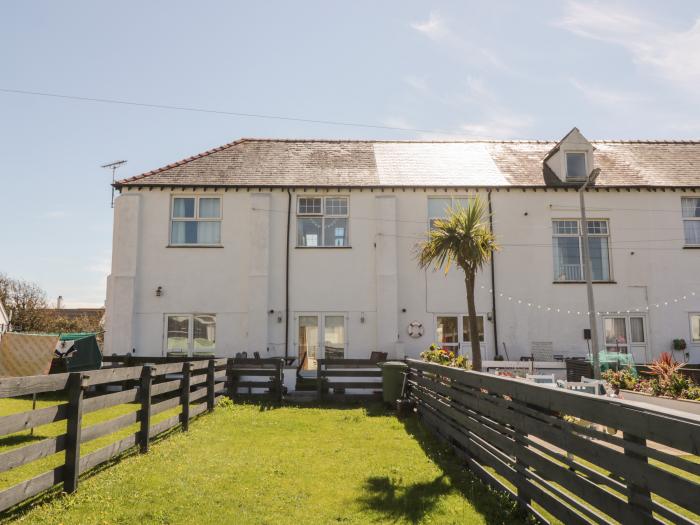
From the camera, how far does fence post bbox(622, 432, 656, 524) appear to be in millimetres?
3023

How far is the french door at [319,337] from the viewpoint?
17297 millimetres

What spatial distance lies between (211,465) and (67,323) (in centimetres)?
4133

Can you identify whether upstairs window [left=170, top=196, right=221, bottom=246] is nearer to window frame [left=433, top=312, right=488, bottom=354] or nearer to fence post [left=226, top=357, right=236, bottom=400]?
fence post [left=226, top=357, right=236, bottom=400]

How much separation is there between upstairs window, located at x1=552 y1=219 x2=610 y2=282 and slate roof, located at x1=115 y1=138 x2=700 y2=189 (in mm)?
1537

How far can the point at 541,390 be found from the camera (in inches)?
175

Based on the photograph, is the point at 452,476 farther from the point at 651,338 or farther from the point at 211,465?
the point at 651,338

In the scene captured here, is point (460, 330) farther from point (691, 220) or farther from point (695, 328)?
point (691, 220)

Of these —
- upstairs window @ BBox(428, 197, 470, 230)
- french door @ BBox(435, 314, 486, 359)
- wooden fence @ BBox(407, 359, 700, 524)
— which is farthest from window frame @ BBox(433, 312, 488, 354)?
wooden fence @ BBox(407, 359, 700, 524)

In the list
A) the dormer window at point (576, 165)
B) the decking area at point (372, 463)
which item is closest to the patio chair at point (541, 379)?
the decking area at point (372, 463)

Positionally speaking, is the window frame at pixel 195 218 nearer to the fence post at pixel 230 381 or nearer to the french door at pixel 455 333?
the fence post at pixel 230 381

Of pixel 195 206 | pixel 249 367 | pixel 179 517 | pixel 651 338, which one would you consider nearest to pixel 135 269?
pixel 195 206

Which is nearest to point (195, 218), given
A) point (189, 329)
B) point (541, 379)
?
point (189, 329)

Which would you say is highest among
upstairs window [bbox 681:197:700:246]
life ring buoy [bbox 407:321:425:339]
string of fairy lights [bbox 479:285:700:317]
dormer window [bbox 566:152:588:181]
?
dormer window [bbox 566:152:588:181]

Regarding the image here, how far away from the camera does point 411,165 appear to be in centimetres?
1972
